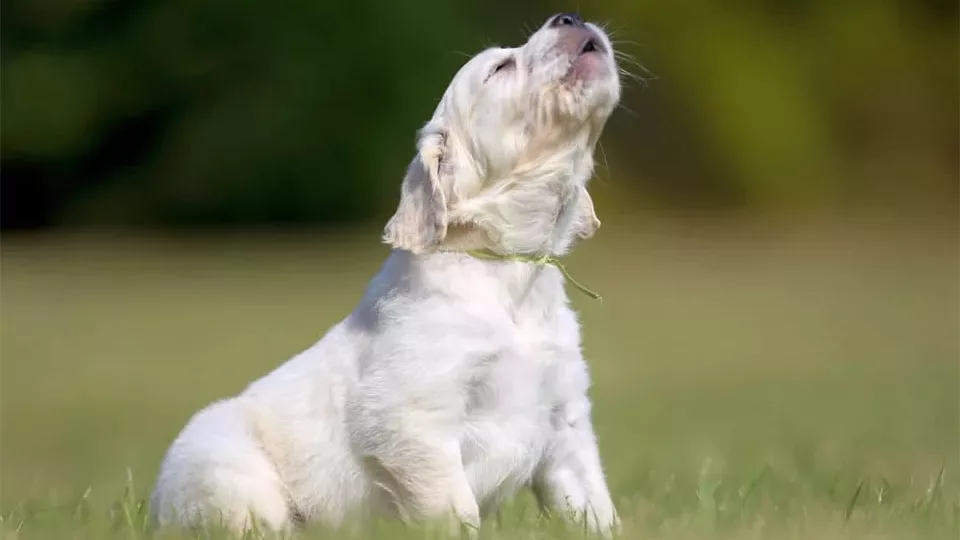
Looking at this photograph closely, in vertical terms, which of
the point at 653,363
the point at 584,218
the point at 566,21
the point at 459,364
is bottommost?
the point at 653,363

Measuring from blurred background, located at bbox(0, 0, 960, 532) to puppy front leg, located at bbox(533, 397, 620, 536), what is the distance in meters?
7.55

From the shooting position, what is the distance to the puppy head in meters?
5.33

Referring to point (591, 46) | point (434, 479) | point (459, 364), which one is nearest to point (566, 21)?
point (591, 46)

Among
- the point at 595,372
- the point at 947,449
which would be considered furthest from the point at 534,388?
the point at 595,372

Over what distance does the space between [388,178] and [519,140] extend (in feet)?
66.0

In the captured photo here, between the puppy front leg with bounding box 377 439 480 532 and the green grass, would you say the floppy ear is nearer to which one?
the puppy front leg with bounding box 377 439 480 532

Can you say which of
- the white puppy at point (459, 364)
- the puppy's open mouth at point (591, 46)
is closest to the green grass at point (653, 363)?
the white puppy at point (459, 364)

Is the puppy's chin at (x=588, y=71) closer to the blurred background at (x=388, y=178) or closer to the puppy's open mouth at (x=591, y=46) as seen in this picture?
the puppy's open mouth at (x=591, y=46)

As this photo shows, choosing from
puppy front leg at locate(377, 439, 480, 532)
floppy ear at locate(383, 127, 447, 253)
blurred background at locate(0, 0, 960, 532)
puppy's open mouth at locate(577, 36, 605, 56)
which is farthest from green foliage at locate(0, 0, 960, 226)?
puppy front leg at locate(377, 439, 480, 532)

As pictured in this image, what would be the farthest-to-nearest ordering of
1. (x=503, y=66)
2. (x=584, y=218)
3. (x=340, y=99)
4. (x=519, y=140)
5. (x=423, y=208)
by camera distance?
(x=340, y=99) → (x=584, y=218) → (x=503, y=66) → (x=519, y=140) → (x=423, y=208)

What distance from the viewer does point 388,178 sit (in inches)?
1000

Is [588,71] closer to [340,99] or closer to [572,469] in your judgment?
[572,469]

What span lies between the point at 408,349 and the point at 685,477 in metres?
1.87

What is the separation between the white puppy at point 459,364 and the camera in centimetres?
495
